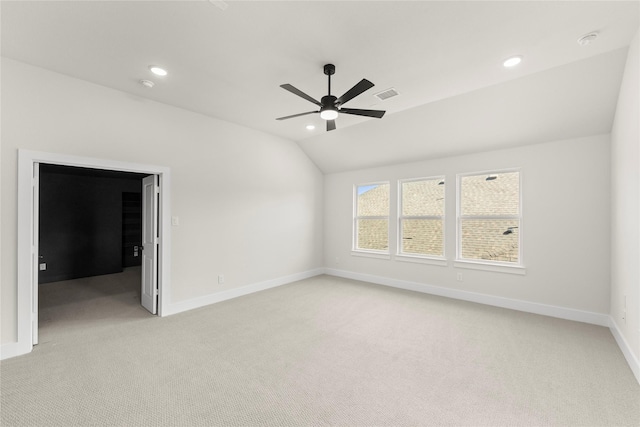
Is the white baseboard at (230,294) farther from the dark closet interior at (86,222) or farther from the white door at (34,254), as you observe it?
the dark closet interior at (86,222)

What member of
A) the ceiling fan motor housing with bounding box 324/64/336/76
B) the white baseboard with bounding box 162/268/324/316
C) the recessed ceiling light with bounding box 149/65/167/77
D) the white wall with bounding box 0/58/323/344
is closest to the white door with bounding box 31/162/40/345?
the white wall with bounding box 0/58/323/344

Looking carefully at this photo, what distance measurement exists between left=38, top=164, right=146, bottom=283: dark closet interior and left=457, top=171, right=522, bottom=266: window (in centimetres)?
688

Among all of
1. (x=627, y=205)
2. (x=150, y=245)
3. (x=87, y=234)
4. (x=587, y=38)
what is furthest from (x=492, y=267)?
(x=87, y=234)

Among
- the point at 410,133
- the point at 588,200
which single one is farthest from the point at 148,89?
the point at 588,200

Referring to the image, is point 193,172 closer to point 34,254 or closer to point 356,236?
point 34,254

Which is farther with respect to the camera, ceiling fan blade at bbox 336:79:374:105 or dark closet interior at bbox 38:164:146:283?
dark closet interior at bbox 38:164:146:283

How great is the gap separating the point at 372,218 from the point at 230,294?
3.20 meters

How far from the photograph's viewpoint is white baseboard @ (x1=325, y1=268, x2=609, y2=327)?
3.60 meters

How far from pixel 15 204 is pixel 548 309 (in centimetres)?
654

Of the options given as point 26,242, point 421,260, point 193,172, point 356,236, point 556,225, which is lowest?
point 421,260

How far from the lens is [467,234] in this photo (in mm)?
4691

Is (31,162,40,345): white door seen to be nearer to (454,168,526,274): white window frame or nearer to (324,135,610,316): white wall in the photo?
(324,135,610,316): white wall

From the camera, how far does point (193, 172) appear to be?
4184 millimetres

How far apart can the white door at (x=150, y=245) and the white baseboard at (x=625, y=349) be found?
5.25 m
